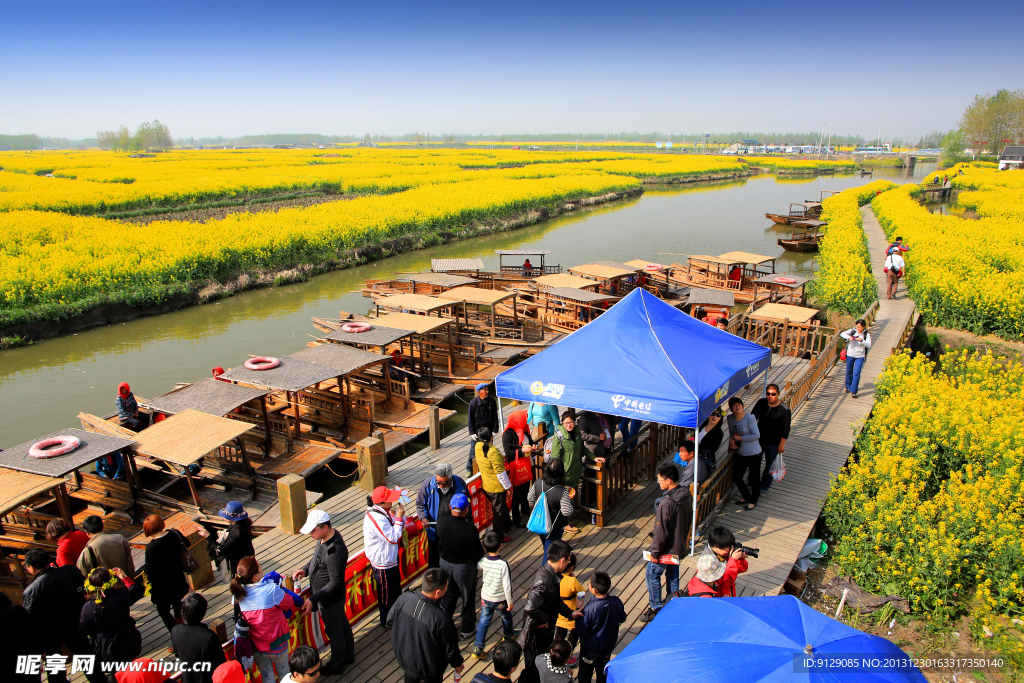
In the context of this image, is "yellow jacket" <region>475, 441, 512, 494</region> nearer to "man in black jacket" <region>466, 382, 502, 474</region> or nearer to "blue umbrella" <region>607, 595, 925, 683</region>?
"man in black jacket" <region>466, 382, 502, 474</region>

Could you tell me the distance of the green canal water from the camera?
755 inches

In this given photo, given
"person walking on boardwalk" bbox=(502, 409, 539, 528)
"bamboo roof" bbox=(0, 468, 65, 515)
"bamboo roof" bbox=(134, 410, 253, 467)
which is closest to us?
"bamboo roof" bbox=(0, 468, 65, 515)

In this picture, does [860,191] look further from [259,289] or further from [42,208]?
[42,208]

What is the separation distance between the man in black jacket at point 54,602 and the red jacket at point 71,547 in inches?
34.9

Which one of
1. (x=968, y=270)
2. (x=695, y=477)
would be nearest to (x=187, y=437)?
(x=695, y=477)

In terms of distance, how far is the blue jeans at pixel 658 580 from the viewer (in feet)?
22.7

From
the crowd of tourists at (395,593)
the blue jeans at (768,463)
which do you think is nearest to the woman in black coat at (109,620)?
the crowd of tourists at (395,593)

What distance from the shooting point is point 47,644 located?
19.0ft

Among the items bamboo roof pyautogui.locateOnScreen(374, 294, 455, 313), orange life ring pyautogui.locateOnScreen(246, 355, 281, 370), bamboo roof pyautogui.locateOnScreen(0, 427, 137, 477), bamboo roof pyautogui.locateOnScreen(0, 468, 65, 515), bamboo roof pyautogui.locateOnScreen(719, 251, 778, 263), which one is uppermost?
bamboo roof pyautogui.locateOnScreen(719, 251, 778, 263)

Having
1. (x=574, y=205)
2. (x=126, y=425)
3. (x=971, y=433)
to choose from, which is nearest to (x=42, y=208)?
(x=126, y=425)

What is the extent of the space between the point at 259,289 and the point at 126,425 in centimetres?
2188

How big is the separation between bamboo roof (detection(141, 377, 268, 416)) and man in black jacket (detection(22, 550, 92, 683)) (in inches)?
205

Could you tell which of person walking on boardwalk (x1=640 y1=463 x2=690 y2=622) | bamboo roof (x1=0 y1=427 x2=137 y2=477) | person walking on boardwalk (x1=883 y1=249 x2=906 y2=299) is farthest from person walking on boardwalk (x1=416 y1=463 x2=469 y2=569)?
person walking on boardwalk (x1=883 y1=249 x2=906 y2=299)

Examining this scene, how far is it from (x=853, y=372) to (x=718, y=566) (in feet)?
32.1
